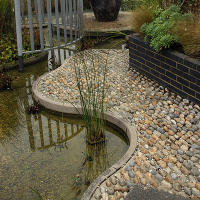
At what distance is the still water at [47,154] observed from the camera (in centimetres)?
332

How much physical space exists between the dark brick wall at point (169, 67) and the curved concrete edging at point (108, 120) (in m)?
1.00

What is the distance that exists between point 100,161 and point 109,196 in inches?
30.3

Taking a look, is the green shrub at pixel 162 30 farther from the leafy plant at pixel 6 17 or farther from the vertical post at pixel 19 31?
the leafy plant at pixel 6 17

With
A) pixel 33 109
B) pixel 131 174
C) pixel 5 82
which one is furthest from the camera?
pixel 5 82

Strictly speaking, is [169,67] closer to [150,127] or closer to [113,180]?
[150,127]

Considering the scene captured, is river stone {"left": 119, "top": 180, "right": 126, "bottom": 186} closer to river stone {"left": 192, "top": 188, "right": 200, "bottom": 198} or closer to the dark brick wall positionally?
river stone {"left": 192, "top": 188, "right": 200, "bottom": 198}

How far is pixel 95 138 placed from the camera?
3971mm

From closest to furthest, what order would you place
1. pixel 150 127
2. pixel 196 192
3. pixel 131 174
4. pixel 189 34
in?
1. pixel 196 192
2. pixel 131 174
3. pixel 150 127
4. pixel 189 34

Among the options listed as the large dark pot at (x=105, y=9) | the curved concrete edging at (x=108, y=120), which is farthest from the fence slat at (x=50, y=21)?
the large dark pot at (x=105, y=9)

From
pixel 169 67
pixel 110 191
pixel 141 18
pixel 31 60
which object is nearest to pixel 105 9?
pixel 31 60

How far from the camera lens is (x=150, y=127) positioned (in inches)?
158

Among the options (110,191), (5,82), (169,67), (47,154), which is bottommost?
(47,154)

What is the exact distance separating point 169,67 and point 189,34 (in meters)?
0.53

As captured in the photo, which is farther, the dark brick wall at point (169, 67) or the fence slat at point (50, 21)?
the fence slat at point (50, 21)
